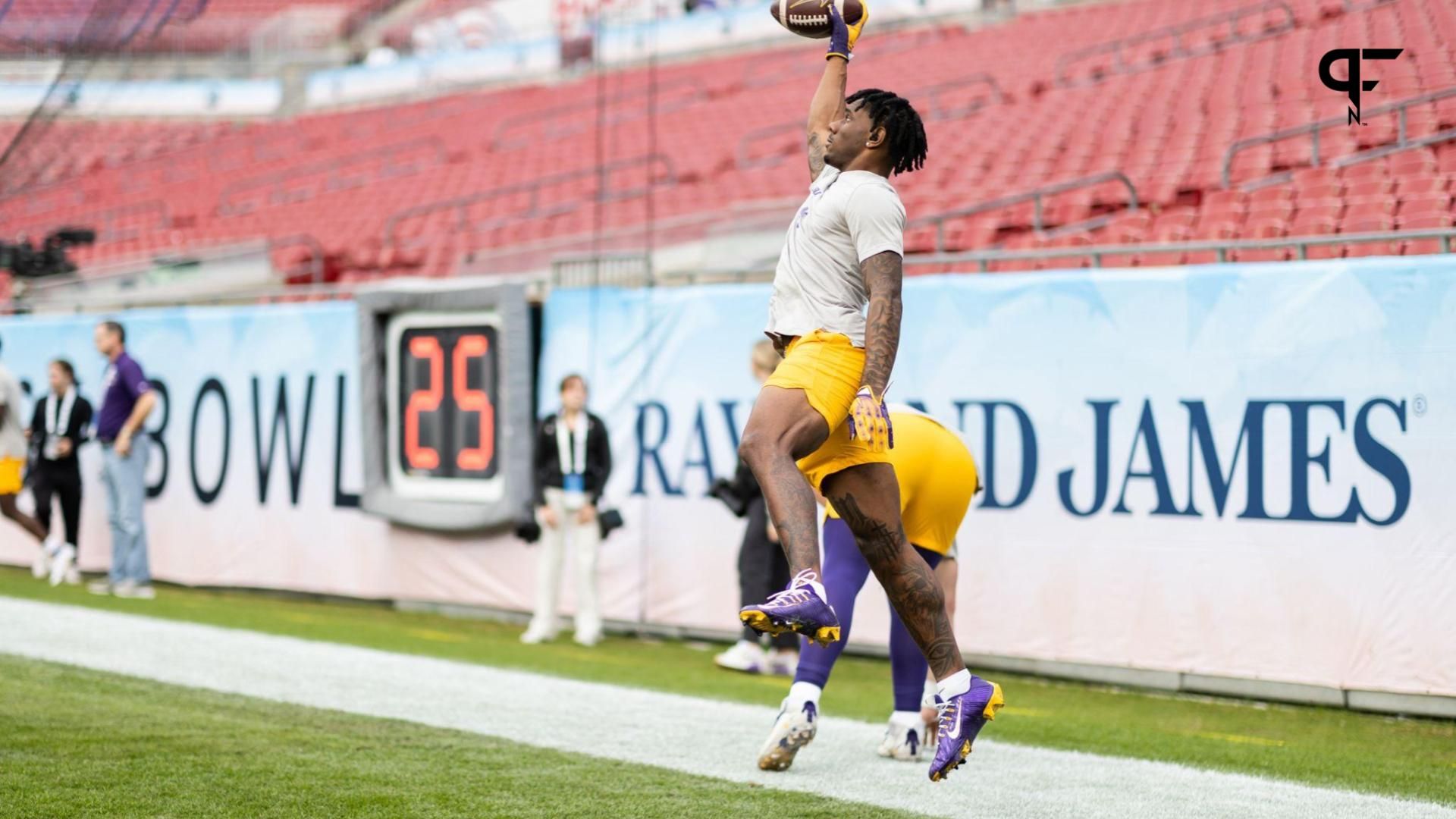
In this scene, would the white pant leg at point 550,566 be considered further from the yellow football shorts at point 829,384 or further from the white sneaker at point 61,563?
the yellow football shorts at point 829,384

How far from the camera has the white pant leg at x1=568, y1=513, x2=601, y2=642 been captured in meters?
10.3

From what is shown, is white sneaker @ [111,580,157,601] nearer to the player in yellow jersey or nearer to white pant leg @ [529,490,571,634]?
white pant leg @ [529,490,571,634]

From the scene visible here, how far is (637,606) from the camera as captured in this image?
34.6 feet

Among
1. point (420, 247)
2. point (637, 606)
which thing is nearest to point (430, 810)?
point (637, 606)

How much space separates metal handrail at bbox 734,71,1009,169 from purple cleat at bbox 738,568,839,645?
1454 cm

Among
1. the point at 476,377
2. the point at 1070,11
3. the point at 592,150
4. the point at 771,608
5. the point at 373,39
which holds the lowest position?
the point at 771,608

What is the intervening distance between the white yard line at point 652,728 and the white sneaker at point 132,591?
2.43 m

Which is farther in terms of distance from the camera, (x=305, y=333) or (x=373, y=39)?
(x=373, y=39)

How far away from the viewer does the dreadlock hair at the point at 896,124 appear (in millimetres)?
4883

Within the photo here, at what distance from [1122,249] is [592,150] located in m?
15.3

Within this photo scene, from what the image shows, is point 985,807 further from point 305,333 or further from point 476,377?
point 305,333

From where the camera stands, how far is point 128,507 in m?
12.2

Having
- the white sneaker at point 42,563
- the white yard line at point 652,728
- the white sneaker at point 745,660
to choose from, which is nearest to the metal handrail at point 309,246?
the white sneaker at point 42,563

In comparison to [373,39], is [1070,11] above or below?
below
